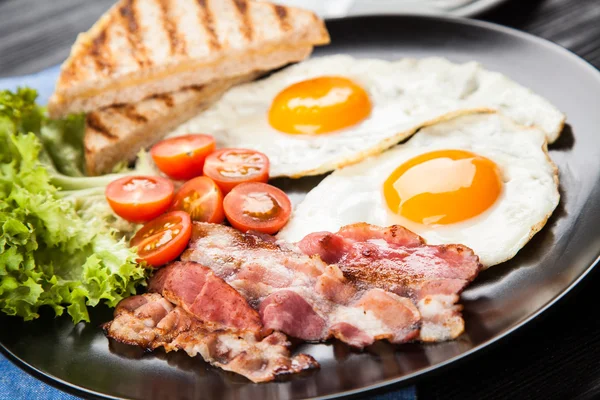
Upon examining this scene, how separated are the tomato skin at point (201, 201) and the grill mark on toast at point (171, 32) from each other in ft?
3.88

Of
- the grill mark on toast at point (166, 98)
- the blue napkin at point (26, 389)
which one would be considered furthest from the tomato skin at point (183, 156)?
the blue napkin at point (26, 389)

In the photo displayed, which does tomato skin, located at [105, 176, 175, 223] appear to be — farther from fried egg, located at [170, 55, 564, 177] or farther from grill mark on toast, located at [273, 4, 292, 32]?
grill mark on toast, located at [273, 4, 292, 32]

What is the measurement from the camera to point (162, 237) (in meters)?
3.28

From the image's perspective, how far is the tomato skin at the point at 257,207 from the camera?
336cm

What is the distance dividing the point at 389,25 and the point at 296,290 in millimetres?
2917

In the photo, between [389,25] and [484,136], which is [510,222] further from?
[389,25]

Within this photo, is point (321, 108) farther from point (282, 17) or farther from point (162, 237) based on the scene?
point (162, 237)

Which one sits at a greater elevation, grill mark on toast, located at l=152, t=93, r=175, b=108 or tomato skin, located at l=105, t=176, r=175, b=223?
grill mark on toast, located at l=152, t=93, r=175, b=108

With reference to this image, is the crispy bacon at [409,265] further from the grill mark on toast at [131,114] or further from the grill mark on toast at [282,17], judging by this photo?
the grill mark on toast at [282,17]

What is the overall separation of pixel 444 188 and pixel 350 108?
104 centimetres

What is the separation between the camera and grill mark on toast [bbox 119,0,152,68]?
4.36 meters

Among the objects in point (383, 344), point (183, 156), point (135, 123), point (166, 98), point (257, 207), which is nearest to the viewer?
point (383, 344)

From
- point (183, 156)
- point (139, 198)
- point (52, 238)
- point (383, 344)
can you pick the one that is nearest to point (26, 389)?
point (52, 238)

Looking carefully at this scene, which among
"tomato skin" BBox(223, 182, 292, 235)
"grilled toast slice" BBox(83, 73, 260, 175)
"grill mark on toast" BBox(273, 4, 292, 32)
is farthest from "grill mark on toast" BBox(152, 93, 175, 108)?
"tomato skin" BBox(223, 182, 292, 235)
